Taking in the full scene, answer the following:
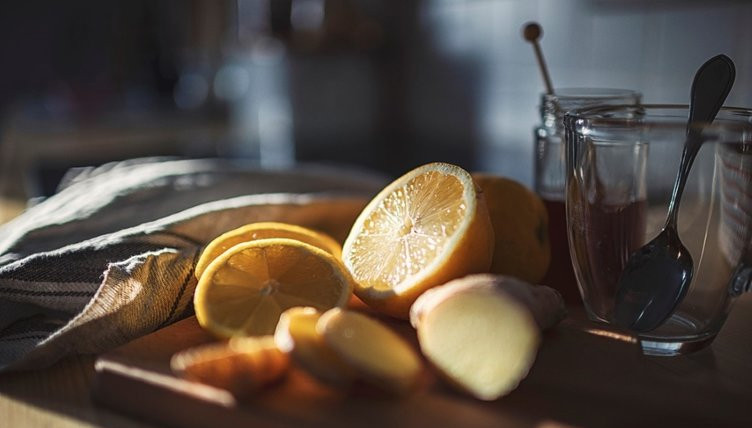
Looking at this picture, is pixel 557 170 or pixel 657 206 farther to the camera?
pixel 557 170

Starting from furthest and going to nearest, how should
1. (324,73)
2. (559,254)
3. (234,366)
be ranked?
(324,73)
(559,254)
(234,366)

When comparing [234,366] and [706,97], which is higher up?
[706,97]

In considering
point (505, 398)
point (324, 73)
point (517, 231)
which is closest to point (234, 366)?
point (505, 398)

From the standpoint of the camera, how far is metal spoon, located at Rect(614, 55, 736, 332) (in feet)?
1.56

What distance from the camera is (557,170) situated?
0.63 meters

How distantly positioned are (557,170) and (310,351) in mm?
334

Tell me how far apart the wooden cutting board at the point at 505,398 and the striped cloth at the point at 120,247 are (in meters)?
0.05

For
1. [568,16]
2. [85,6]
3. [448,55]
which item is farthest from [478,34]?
[85,6]

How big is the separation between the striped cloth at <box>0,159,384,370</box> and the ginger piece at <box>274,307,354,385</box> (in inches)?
6.6

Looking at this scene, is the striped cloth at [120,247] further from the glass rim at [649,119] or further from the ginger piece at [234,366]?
the glass rim at [649,119]

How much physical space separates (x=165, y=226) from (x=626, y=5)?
170cm

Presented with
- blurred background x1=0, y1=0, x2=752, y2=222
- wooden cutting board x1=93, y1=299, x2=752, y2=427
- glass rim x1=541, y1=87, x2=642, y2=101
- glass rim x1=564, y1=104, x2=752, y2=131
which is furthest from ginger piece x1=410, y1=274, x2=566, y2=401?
blurred background x1=0, y1=0, x2=752, y2=222

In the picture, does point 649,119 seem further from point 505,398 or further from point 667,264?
point 505,398

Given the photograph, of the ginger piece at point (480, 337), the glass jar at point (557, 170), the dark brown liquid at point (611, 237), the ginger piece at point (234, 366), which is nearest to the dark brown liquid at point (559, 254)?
the glass jar at point (557, 170)
